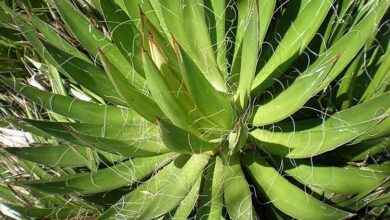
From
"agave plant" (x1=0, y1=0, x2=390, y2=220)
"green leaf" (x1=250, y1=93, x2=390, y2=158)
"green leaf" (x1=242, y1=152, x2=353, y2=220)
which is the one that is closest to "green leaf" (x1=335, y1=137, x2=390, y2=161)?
"agave plant" (x1=0, y1=0, x2=390, y2=220)

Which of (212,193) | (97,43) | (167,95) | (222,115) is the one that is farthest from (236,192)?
(97,43)

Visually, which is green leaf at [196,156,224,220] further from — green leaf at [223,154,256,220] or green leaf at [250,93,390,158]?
green leaf at [250,93,390,158]

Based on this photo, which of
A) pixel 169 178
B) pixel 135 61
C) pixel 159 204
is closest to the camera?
pixel 159 204

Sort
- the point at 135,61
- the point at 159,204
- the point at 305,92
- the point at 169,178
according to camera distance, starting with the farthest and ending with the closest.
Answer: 1. the point at 135,61
2. the point at 169,178
3. the point at 159,204
4. the point at 305,92

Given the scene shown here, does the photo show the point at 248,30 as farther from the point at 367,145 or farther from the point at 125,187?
the point at 125,187

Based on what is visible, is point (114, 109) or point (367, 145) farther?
point (114, 109)

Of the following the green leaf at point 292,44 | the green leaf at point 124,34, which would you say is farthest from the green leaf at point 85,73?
the green leaf at point 292,44

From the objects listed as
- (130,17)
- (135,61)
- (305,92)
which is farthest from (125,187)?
(305,92)
